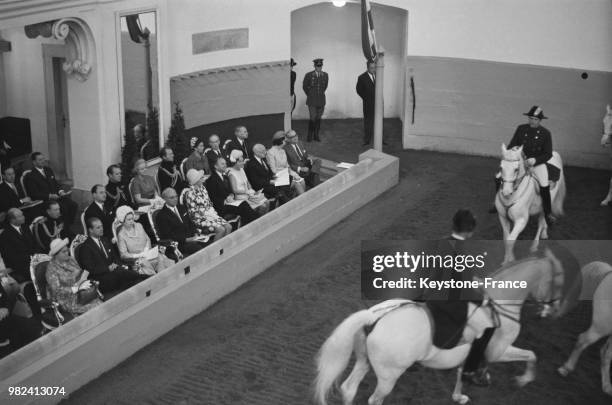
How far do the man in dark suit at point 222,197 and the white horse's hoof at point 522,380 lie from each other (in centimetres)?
510

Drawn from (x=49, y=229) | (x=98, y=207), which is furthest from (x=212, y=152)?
(x=49, y=229)

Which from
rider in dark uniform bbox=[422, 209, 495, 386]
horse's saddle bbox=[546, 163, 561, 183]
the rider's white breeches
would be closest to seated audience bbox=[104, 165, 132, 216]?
rider in dark uniform bbox=[422, 209, 495, 386]

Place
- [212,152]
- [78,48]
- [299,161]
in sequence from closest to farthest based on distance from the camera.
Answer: [78,48] < [212,152] < [299,161]

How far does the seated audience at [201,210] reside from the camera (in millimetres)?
12188

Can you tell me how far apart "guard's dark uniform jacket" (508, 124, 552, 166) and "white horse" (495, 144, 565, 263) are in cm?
45

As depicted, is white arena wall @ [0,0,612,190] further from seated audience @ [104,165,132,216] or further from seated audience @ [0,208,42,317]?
seated audience @ [0,208,42,317]

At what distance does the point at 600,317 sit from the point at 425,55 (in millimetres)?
9748

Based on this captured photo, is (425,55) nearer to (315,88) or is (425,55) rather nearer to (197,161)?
(315,88)

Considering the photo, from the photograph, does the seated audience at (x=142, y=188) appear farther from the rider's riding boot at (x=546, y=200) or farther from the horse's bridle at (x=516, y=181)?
the rider's riding boot at (x=546, y=200)

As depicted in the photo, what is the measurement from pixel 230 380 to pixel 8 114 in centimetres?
796

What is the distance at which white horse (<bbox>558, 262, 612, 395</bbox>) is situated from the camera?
8.84m

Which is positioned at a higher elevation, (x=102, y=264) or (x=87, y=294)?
(x=102, y=264)

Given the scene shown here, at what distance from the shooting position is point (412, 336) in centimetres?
779

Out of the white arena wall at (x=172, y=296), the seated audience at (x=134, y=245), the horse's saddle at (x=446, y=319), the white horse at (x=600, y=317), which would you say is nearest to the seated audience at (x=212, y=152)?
the white arena wall at (x=172, y=296)
